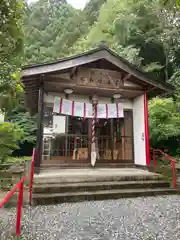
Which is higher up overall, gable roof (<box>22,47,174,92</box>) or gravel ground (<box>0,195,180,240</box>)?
gable roof (<box>22,47,174,92</box>)

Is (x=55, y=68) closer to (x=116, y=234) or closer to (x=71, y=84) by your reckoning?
(x=71, y=84)

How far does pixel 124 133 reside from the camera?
754cm

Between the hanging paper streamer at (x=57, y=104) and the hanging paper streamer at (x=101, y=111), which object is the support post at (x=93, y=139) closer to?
the hanging paper streamer at (x=101, y=111)

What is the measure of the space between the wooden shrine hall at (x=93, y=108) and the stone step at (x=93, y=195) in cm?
187

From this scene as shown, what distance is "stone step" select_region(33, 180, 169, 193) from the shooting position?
4.16 meters

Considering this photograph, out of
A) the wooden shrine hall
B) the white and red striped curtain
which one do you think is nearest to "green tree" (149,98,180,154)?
the wooden shrine hall

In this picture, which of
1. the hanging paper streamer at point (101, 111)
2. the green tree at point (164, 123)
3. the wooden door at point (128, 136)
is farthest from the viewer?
the green tree at point (164, 123)

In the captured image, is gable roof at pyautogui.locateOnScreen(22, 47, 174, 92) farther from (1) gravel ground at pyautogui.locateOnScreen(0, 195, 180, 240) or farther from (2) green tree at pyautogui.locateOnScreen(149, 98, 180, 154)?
(1) gravel ground at pyautogui.locateOnScreen(0, 195, 180, 240)

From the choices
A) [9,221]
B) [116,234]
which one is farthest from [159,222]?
[9,221]

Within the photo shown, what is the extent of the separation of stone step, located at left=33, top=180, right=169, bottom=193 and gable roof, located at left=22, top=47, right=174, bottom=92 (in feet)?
11.2

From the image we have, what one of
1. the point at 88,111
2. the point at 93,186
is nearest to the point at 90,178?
the point at 93,186

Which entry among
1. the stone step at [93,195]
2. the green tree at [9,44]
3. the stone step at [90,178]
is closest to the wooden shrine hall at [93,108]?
the stone step at [90,178]

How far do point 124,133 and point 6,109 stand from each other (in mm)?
5967

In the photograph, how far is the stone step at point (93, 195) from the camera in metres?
3.87
